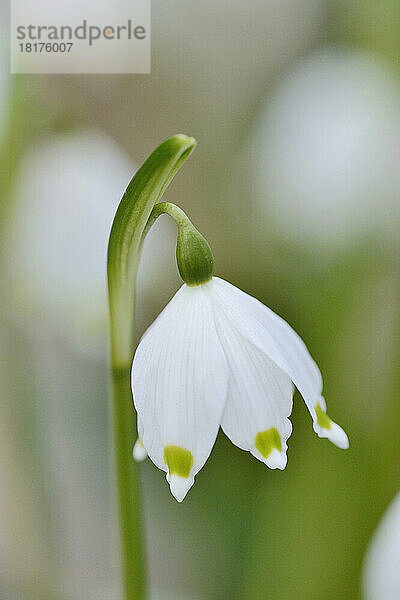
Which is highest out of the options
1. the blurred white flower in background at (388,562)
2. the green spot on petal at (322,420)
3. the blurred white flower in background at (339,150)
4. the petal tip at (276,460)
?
the blurred white flower in background at (339,150)

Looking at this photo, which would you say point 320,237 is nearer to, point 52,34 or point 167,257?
point 167,257

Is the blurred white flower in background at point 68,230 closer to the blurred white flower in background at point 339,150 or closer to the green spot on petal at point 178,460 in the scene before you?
the blurred white flower in background at point 339,150

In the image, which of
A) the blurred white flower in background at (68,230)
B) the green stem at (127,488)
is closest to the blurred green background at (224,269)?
the blurred white flower in background at (68,230)

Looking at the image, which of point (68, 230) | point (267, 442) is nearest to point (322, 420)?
point (267, 442)

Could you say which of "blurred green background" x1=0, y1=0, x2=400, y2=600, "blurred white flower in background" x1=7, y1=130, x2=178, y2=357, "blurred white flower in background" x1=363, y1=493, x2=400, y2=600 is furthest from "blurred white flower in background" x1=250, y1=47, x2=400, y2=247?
"blurred white flower in background" x1=363, y1=493, x2=400, y2=600

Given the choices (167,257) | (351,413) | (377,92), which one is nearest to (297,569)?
(351,413)

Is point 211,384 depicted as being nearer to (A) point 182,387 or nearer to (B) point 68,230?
(A) point 182,387

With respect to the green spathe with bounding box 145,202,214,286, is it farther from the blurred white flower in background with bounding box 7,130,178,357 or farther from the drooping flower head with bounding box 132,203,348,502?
the blurred white flower in background with bounding box 7,130,178,357

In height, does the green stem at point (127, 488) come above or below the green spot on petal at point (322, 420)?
below
